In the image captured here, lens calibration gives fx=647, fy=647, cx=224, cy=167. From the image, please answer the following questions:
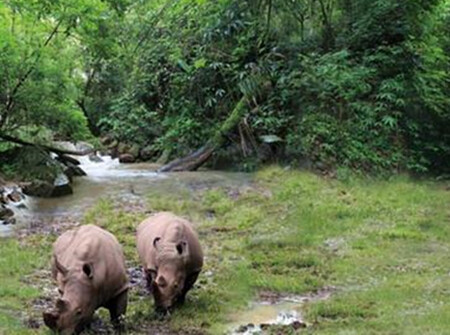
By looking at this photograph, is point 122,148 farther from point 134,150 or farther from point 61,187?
point 61,187

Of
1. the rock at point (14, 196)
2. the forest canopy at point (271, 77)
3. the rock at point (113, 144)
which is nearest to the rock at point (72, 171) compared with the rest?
the forest canopy at point (271, 77)

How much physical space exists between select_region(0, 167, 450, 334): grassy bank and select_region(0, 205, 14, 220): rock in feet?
5.35

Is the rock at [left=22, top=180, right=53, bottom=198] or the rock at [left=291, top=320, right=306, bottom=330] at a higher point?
the rock at [left=22, top=180, right=53, bottom=198]

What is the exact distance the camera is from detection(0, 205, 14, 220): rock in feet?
43.0

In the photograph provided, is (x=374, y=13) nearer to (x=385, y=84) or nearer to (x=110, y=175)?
(x=385, y=84)

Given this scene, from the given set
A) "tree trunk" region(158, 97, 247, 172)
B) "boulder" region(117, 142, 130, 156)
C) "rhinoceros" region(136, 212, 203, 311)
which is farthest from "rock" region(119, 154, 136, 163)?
"rhinoceros" region(136, 212, 203, 311)

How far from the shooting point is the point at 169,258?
7289 millimetres

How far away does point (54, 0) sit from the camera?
14539 millimetres

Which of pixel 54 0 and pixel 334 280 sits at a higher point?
pixel 54 0

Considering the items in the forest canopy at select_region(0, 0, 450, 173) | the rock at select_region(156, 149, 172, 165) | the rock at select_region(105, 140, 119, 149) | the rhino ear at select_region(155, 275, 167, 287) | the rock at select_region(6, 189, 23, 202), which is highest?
the forest canopy at select_region(0, 0, 450, 173)

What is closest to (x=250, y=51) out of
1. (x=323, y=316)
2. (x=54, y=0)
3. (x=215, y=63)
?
(x=215, y=63)

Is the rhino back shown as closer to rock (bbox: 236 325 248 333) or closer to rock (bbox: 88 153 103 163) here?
rock (bbox: 236 325 248 333)

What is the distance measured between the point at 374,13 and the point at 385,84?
264 cm

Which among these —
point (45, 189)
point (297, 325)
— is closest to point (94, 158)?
point (45, 189)
